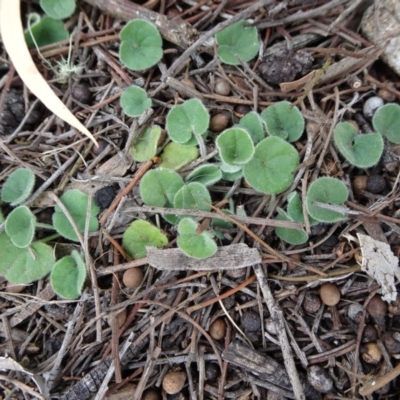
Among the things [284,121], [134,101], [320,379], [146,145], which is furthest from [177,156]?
[320,379]

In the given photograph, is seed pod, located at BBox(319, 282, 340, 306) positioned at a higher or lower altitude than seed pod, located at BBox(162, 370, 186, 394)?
higher

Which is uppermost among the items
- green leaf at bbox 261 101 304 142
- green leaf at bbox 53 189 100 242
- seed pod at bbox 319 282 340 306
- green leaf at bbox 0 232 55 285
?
green leaf at bbox 261 101 304 142

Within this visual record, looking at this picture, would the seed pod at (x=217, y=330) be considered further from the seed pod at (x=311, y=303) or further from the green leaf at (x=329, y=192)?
the green leaf at (x=329, y=192)

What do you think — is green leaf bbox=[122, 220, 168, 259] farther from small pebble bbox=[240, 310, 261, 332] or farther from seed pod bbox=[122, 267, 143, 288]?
small pebble bbox=[240, 310, 261, 332]

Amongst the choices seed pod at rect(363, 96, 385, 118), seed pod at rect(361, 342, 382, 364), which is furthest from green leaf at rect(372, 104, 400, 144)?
seed pod at rect(361, 342, 382, 364)

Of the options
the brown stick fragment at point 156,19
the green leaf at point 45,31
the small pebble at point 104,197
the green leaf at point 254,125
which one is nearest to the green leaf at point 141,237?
the small pebble at point 104,197

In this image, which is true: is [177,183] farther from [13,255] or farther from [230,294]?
[13,255]

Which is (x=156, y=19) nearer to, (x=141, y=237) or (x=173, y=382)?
(x=141, y=237)

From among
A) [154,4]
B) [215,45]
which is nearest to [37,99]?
[154,4]
